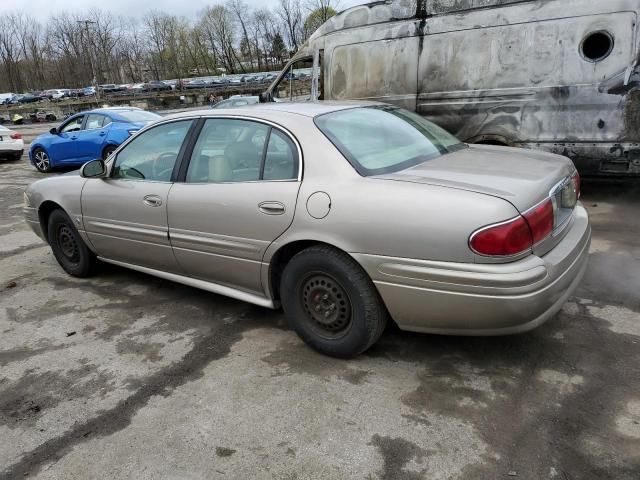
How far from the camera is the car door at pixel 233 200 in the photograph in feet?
10.2


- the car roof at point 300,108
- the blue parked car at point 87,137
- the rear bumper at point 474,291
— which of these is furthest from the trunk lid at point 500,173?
the blue parked car at point 87,137

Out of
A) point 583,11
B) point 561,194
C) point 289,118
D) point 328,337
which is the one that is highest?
point 583,11

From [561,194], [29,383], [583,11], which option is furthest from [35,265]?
[583,11]

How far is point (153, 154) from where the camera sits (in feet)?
13.0

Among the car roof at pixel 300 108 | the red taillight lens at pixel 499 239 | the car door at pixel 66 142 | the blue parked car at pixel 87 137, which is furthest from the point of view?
the car door at pixel 66 142

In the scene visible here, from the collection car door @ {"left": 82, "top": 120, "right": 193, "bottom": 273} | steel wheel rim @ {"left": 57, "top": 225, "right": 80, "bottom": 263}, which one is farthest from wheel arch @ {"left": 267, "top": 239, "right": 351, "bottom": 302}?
steel wheel rim @ {"left": 57, "top": 225, "right": 80, "bottom": 263}

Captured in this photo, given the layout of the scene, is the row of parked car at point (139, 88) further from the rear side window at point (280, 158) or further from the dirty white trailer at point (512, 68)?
the rear side window at point (280, 158)

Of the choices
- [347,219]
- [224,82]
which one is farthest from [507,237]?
[224,82]

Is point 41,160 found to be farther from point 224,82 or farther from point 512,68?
point 224,82

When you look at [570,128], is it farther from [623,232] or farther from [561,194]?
[561,194]

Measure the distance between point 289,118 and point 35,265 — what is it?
11.9 feet

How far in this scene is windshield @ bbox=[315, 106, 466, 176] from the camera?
10.00 feet

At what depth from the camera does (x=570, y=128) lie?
627 centimetres

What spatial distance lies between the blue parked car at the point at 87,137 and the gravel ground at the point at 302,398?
7827mm
